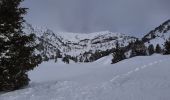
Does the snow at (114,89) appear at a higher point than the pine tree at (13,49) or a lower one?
lower

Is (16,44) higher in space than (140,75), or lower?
higher

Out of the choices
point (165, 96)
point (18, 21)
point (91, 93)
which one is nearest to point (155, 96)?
point (165, 96)

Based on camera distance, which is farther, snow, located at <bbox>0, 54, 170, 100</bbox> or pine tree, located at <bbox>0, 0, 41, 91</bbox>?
pine tree, located at <bbox>0, 0, 41, 91</bbox>

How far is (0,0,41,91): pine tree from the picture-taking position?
17.5m

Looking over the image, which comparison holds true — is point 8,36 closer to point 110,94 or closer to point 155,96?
point 110,94

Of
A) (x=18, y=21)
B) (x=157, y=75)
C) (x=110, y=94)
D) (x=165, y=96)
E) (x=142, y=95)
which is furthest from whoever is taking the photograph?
(x=18, y=21)

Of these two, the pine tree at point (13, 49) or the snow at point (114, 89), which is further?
the pine tree at point (13, 49)

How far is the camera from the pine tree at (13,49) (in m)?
17.5

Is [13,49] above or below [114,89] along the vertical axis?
above

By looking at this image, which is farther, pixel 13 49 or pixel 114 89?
pixel 13 49

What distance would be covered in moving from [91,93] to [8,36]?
675 cm

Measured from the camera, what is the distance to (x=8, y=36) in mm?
18000

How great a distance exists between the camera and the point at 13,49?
17594 millimetres

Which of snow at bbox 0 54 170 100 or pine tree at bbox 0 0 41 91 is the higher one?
pine tree at bbox 0 0 41 91
